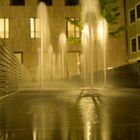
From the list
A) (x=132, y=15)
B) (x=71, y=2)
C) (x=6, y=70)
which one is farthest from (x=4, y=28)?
(x=6, y=70)

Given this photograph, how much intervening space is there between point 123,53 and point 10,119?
110ft

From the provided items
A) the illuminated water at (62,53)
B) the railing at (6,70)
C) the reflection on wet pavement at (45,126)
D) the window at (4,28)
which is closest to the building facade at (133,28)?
the illuminated water at (62,53)

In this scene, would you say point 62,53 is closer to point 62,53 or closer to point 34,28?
point 62,53

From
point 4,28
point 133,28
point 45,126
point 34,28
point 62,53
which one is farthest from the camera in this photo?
point 34,28

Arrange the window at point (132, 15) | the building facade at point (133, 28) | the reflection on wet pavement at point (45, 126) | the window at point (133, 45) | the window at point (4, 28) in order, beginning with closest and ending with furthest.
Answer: the reflection on wet pavement at point (45, 126), the building facade at point (133, 28), the window at point (133, 45), the window at point (132, 15), the window at point (4, 28)

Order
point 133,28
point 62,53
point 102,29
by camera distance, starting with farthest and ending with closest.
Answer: point 62,53 → point 133,28 → point 102,29

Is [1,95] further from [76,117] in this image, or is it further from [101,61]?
[101,61]

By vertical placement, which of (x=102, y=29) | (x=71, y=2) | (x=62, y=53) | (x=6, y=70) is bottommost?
(x=6, y=70)

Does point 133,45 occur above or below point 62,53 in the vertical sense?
above

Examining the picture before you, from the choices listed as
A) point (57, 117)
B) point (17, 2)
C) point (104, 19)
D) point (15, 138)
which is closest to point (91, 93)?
point (57, 117)

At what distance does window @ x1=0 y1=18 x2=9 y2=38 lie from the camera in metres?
37.8

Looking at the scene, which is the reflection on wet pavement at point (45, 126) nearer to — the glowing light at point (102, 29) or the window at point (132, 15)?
the glowing light at point (102, 29)

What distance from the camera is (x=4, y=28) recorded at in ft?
125

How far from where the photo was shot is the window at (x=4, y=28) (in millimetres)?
37812
